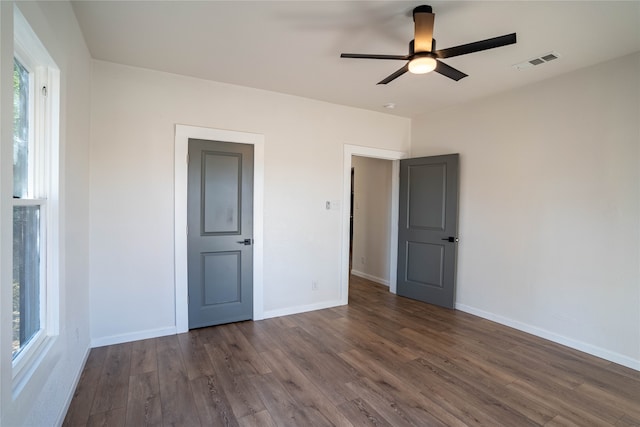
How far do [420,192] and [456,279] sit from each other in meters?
1.27

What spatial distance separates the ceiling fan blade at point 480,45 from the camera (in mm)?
1894

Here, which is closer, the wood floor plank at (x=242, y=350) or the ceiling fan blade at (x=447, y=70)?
the ceiling fan blade at (x=447, y=70)

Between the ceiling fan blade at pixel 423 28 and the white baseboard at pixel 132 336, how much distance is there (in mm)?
3389

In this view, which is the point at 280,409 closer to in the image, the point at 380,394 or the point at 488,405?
the point at 380,394

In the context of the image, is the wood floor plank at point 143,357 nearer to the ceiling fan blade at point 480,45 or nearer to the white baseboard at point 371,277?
the ceiling fan blade at point 480,45

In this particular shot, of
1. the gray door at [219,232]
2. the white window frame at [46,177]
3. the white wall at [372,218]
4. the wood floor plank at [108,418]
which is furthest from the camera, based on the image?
the white wall at [372,218]


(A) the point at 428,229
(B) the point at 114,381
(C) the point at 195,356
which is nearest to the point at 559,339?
(A) the point at 428,229

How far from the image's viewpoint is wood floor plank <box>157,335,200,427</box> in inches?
81.3

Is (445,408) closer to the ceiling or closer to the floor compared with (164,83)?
closer to the floor

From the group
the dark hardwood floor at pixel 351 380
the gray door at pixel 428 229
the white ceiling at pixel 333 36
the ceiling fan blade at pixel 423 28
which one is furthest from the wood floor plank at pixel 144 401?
the gray door at pixel 428 229

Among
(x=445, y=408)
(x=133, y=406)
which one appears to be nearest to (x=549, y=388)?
(x=445, y=408)

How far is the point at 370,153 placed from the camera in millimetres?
4547

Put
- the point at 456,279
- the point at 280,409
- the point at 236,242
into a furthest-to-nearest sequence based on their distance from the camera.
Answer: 1. the point at 456,279
2. the point at 236,242
3. the point at 280,409

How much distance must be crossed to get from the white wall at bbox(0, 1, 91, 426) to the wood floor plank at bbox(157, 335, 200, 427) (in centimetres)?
58
